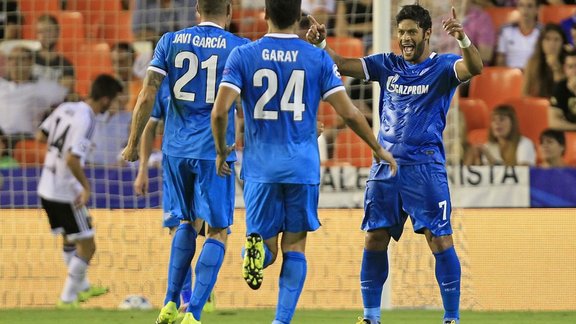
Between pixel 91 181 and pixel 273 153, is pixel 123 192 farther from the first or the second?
pixel 273 153

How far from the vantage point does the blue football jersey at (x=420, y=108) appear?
7383 mm

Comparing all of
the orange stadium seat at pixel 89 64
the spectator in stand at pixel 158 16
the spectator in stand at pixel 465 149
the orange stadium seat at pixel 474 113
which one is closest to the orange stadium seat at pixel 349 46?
the spectator in stand at pixel 465 149

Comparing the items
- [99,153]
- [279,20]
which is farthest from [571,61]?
[279,20]

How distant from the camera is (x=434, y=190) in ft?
24.1

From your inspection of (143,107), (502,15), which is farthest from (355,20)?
(143,107)

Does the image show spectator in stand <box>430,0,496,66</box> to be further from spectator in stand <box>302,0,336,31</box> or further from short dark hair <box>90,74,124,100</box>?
short dark hair <box>90,74,124,100</box>

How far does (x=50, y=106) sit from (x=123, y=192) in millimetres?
1755

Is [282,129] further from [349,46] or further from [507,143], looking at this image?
[507,143]

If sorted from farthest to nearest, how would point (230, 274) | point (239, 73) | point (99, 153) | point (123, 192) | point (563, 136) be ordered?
point (563, 136) → point (99, 153) → point (123, 192) → point (230, 274) → point (239, 73)

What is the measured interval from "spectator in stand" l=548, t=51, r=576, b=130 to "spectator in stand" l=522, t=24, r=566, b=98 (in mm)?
122

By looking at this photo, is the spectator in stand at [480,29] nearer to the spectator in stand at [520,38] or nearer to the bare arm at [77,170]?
the spectator in stand at [520,38]

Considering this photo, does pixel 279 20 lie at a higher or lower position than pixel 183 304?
higher

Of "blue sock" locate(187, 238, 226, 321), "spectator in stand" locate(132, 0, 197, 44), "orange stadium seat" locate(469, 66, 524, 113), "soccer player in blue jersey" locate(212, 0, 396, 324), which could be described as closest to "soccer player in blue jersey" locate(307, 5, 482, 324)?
"soccer player in blue jersey" locate(212, 0, 396, 324)

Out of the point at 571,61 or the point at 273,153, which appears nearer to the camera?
the point at 273,153
